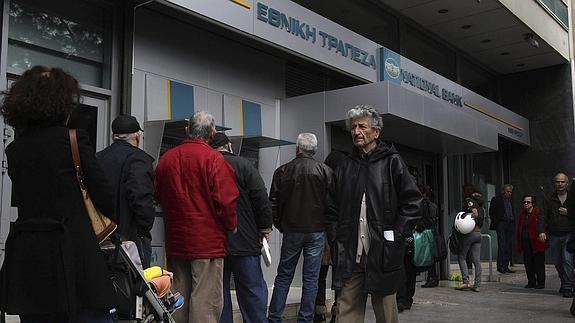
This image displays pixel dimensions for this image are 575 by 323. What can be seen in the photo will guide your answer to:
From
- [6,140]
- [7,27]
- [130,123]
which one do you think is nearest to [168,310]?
[130,123]

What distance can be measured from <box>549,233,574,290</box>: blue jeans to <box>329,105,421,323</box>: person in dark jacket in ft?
20.7

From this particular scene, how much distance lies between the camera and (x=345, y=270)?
4.06 metres

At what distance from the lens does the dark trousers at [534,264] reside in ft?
34.7

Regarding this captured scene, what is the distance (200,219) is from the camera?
451 centimetres

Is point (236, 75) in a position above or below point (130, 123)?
above

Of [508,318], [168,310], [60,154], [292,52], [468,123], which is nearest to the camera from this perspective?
[60,154]

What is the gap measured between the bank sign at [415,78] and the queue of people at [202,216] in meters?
2.88

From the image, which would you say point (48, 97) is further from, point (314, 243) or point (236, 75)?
point (236, 75)

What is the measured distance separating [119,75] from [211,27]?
152 centimetres

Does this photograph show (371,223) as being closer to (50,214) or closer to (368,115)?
(368,115)

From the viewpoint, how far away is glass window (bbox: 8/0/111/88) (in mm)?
5883

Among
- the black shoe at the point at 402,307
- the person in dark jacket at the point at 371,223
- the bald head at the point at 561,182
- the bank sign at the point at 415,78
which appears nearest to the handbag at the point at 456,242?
the bald head at the point at 561,182

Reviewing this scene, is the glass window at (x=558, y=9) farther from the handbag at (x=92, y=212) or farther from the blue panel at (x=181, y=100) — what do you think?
the handbag at (x=92, y=212)

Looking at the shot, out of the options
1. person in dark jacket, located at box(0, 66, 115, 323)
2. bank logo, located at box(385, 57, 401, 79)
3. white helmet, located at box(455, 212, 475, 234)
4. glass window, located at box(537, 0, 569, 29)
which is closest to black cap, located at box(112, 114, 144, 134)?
person in dark jacket, located at box(0, 66, 115, 323)
